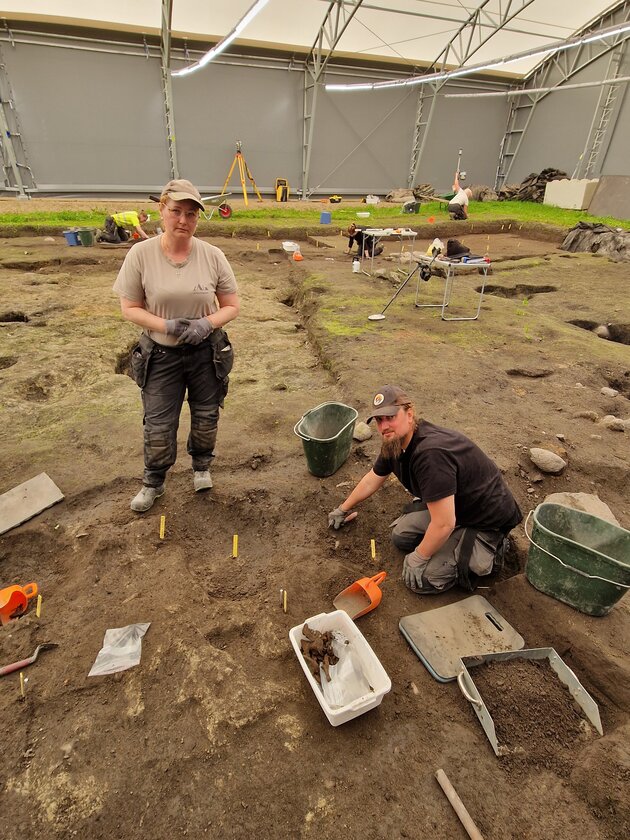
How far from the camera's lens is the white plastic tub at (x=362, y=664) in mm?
1841

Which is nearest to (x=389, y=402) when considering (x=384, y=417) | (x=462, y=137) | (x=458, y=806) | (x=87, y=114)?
(x=384, y=417)

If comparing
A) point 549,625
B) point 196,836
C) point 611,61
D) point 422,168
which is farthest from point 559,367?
point 422,168

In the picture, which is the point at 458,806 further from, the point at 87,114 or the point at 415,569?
the point at 87,114

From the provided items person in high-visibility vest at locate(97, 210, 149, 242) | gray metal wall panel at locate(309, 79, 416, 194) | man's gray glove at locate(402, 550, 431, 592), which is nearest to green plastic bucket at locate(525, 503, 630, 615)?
man's gray glove at locate(402, 550, 431, 592)

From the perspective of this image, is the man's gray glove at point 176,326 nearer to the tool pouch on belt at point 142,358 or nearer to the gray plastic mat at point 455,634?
the tool pouch on belt at point 142,358

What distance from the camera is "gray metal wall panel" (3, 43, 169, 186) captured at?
1402 cm

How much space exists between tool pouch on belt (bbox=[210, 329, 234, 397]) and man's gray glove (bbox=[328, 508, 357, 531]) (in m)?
1.14

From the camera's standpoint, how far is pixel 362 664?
211 cm

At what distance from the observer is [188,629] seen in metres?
2.27

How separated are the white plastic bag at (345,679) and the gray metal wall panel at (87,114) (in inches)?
715

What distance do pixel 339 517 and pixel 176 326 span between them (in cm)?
157

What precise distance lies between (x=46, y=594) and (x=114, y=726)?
101cm

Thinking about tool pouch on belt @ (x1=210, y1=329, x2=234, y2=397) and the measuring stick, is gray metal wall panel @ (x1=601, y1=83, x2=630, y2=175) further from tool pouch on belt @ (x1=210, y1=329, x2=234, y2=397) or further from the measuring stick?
the measuring stick

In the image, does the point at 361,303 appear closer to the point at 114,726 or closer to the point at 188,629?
the point at 188,629
